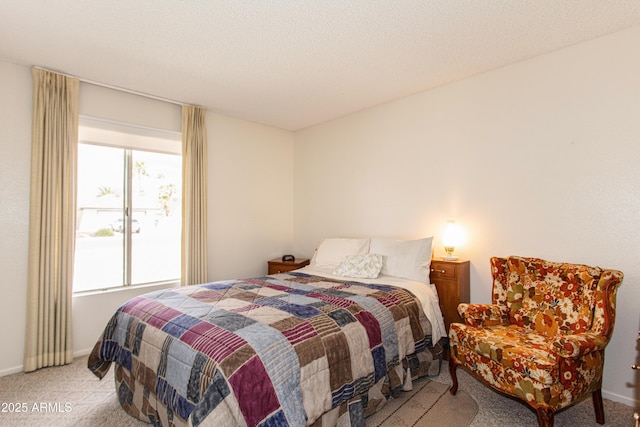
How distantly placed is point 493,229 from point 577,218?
0.61 meters

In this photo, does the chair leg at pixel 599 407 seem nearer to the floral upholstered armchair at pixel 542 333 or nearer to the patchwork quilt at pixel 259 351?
the floral upholstered armchair at pixel 542 333

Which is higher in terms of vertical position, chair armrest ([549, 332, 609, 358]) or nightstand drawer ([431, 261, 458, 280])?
nightstand drawer ([431, 261, 458, 280])

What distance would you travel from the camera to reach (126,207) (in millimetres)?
3516

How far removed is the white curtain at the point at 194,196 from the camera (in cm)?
368

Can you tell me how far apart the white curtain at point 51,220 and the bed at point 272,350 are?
907 millimetres

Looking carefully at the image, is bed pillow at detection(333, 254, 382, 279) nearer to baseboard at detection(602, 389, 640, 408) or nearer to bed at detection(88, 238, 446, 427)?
bed at detection(88, 238, 446, 427)

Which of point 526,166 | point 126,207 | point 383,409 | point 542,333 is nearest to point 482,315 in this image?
point 542,333

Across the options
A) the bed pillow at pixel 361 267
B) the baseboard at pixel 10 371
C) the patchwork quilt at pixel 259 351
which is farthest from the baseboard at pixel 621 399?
the baseboard at pixel 10 371

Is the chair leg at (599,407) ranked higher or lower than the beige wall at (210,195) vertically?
lower

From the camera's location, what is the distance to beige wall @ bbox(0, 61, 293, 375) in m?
2.76

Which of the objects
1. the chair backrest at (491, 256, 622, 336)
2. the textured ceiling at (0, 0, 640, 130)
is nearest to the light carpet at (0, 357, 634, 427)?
the chair backrest at (491, 256, 622, 336)

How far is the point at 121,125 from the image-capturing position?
3348 millimetres

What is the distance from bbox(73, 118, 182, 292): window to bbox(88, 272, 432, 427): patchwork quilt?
54.9 inches

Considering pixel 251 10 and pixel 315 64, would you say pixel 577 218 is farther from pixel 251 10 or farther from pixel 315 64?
pixel 251 10
